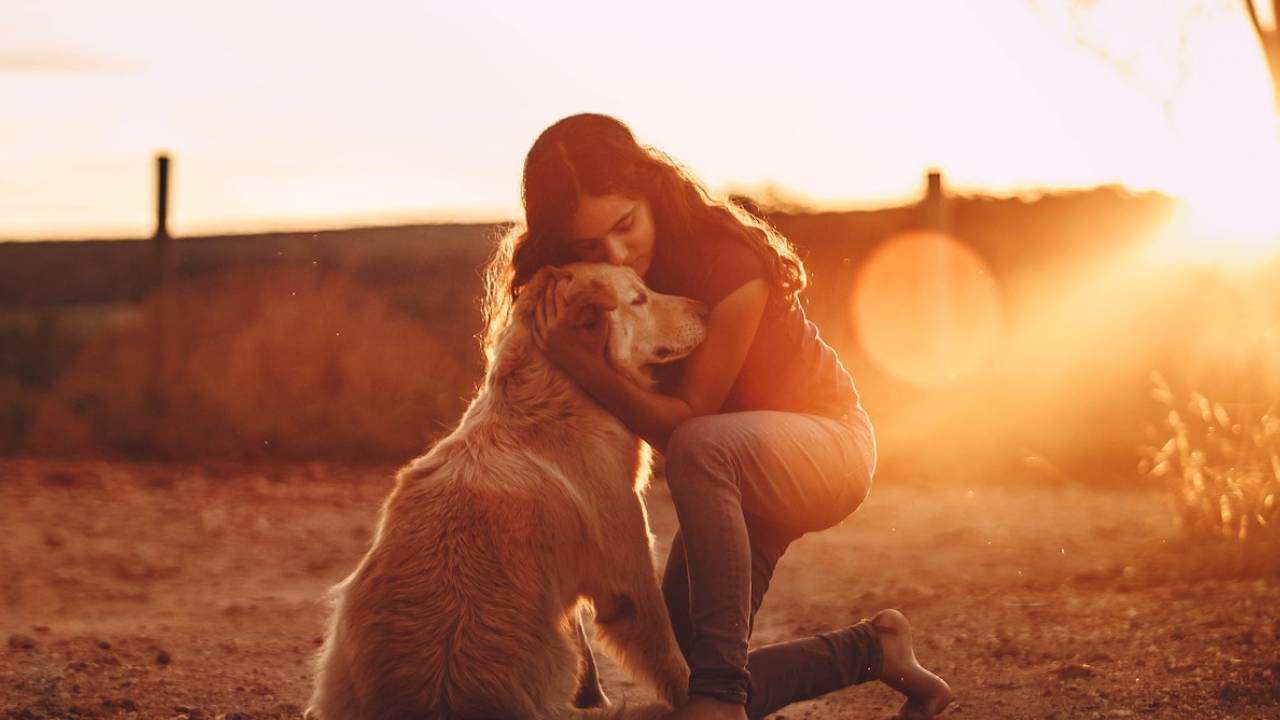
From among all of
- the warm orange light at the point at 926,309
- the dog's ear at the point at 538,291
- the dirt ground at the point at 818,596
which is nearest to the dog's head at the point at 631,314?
the dog's ear at the point at 538,291

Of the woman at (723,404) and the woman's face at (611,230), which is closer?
the woman at (723,404)

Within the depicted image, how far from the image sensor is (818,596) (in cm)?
543

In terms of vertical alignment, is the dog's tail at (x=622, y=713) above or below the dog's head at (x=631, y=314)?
below

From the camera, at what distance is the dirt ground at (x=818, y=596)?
3.83 m

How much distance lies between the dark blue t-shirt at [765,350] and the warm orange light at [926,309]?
5945mm

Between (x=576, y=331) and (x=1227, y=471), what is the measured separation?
359cm

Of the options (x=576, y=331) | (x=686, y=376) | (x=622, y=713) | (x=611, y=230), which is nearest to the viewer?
(x=622, y=713)

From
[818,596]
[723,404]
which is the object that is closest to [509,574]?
[723,404]

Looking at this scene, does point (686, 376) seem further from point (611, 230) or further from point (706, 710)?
point (706, 710)

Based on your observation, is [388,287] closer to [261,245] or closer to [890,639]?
[261,245]

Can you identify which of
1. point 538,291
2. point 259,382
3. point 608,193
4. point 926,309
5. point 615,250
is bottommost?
point 259,382

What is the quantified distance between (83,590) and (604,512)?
3.76m

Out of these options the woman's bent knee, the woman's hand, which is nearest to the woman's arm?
the woman's hand

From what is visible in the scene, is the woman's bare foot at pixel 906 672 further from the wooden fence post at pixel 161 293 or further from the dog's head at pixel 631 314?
the wooden fence post at pixel 161 293
